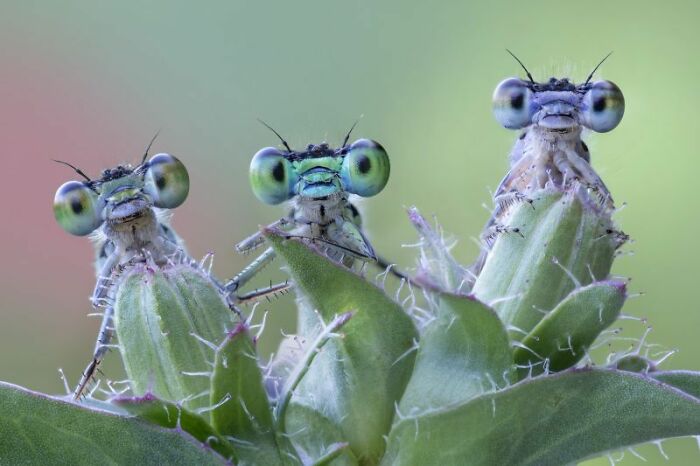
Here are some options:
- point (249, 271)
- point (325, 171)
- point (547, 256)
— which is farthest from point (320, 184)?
point (547, 256)

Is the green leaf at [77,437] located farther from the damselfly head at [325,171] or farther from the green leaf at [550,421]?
the damselfly head at [325,171]

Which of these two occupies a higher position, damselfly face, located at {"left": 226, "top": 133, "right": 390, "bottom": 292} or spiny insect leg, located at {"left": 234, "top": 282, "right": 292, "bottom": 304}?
damselfly face, located at {"left": 226, "top": 133, "right": 390, "bottom": 292}

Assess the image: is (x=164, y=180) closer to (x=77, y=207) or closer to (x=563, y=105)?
(x=77, y=207)

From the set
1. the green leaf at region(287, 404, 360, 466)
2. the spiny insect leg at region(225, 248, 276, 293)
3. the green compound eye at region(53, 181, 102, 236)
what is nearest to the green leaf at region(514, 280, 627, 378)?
the green leaf at region(287, 404, 360, 466)

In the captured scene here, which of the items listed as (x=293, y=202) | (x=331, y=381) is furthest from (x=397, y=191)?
(x=331, y=381)

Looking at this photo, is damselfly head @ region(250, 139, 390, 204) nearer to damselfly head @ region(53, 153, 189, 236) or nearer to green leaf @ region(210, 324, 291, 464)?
damselfly head @ region(53, 153, 189, 236)

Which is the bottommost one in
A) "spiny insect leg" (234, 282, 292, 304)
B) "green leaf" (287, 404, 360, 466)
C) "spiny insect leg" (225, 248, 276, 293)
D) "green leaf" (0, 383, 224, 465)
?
"green leaf" (287, 404, 360, 466)

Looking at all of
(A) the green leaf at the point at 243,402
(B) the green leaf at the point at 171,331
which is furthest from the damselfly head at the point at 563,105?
(A) the green leaf at the point at 243,402
